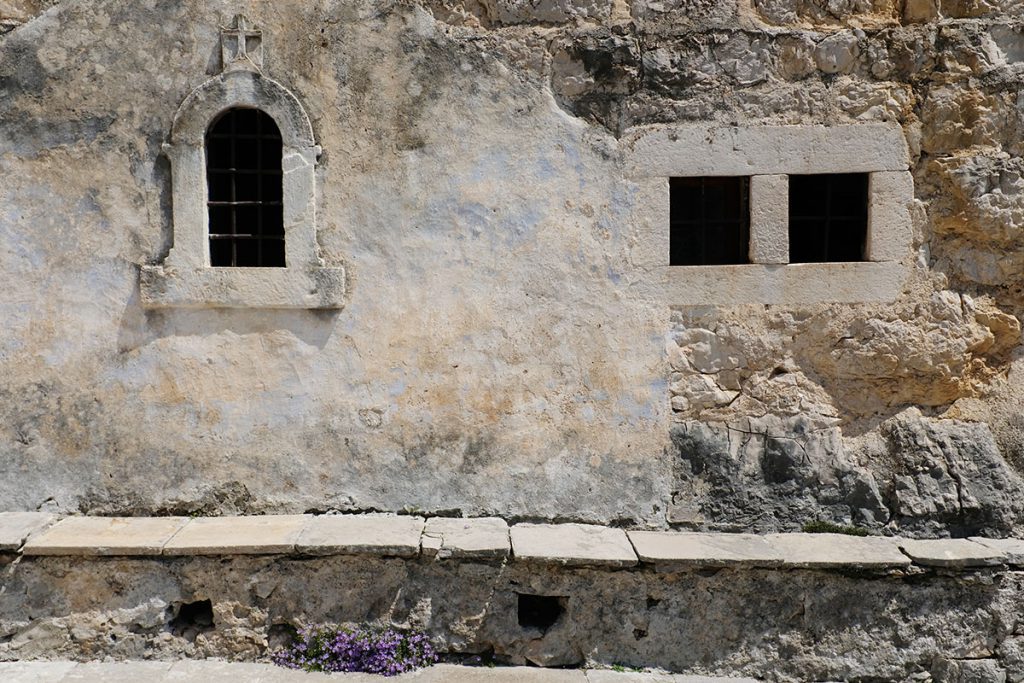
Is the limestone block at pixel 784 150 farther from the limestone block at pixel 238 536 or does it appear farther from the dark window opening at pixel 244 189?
the limestone block at pixel 238 536

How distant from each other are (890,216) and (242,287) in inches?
142

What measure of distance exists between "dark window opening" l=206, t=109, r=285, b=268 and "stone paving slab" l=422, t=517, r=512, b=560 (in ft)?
5.77

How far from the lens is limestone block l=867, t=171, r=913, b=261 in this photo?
4.41 metres

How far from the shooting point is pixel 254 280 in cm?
441

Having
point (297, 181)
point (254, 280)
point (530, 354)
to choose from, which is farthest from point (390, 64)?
point (530, 354)

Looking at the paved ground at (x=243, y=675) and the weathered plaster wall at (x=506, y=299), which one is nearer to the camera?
the paved ground at (x=243, y=675)

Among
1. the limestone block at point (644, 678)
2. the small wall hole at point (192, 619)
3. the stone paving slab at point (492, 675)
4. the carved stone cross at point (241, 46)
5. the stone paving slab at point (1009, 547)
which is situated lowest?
the limestone block at point (644, 678)

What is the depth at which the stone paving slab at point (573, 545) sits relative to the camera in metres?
4.00

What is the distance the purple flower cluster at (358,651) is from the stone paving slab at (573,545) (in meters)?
0.73

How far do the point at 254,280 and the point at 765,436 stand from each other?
2972mm

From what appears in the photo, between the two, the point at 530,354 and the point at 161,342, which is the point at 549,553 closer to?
the point at 530,354

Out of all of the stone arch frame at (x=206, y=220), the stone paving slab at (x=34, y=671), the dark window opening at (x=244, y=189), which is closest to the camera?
the stone paving slab at (x=34, y=671)

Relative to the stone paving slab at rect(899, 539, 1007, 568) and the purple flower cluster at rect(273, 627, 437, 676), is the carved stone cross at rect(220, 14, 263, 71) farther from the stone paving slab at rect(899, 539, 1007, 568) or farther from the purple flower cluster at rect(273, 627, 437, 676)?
the stone paving slab at rect(899, 539, 1007, 568)

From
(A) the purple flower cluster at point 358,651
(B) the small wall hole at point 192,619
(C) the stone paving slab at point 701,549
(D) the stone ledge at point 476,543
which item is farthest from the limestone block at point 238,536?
(C) the stone paving slab at point 701,549
